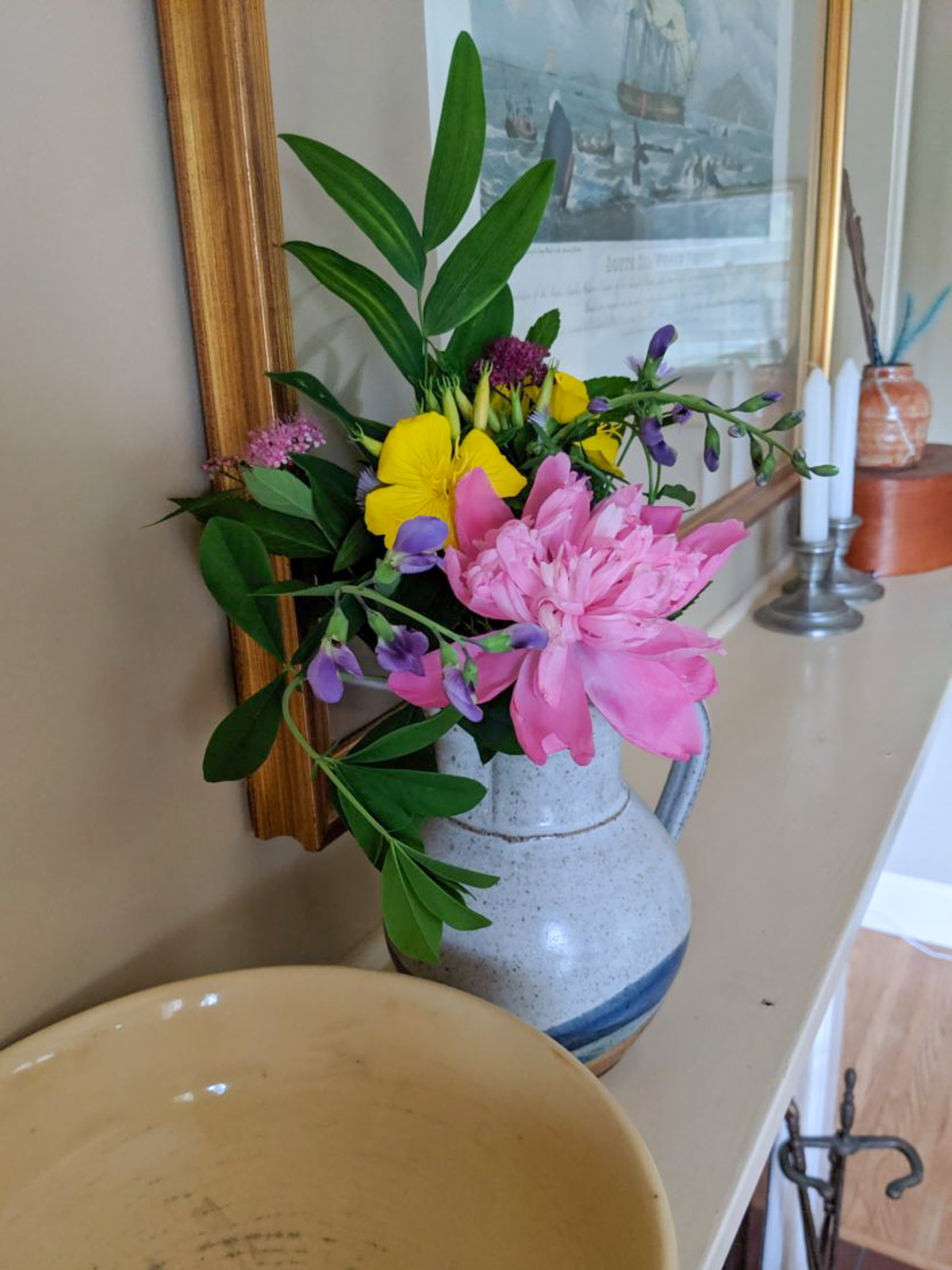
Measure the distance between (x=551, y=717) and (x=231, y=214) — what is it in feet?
0.77

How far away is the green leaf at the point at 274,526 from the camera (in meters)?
0.38

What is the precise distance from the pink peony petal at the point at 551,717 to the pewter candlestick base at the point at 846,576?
31.8 inches

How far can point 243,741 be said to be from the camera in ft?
1.24

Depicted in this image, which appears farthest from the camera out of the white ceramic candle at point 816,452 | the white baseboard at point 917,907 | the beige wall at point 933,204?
the white baseboard at point 917,907

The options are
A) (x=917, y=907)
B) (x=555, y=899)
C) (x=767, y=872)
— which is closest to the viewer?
(x=555, y=899)

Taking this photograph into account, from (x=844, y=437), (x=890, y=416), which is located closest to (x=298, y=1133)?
(x=844, y=437)

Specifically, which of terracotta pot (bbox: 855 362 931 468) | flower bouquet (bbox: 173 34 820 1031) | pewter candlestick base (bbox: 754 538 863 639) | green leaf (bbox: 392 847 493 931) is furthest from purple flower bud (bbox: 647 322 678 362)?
terracotta pot (bbox: 855 362 931 468)

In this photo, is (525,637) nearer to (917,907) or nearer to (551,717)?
(551,717)

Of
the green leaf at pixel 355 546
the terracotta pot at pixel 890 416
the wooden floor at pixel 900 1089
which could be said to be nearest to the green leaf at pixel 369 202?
the green leaf at pixel 355 546

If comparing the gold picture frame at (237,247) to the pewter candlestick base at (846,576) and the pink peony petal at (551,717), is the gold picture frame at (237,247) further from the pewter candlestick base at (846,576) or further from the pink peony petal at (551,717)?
the pewter candlestick base at (846,576)

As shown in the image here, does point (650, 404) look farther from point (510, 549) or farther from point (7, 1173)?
point (7, 1173)

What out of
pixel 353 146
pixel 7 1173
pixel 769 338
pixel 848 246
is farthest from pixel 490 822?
pixel 848 246

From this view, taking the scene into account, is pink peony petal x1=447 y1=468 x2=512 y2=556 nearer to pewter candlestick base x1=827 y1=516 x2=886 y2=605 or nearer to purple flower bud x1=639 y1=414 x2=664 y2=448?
purple flower bud x1=639 y1=414 x2=664 y2=448

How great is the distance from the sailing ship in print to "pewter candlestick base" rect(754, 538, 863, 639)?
0.43 metres
